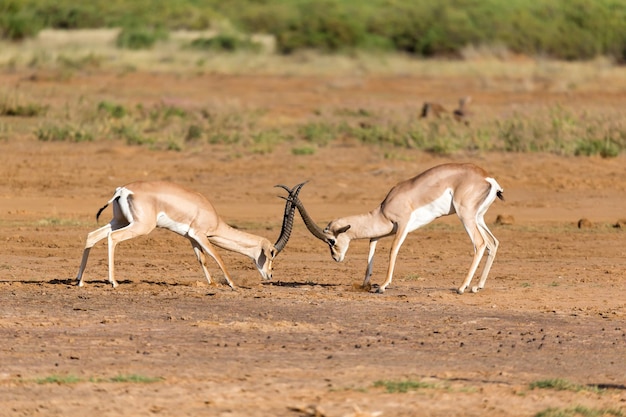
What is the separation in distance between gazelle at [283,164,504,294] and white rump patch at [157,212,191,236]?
1236 millimetres

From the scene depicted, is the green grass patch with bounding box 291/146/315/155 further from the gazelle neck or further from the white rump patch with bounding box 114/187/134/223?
the white rump patch with bounding box 114/187/134/223

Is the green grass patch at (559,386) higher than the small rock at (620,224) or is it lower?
higher

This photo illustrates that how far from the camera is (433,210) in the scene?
13.1 metres

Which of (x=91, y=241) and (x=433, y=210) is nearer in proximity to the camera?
(x=91, y=241)

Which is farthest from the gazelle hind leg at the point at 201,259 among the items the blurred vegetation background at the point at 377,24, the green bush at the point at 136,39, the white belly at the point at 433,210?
the green bush at the point at 136,39

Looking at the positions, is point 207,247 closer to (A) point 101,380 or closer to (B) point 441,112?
(A) point 101,380

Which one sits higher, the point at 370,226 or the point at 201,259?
the point at 370,226

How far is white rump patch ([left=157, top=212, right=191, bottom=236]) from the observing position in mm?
13084

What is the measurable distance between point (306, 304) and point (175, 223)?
77.7 inches

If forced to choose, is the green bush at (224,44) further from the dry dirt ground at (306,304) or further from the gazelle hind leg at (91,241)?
the gazelle hind leg at (91,241)

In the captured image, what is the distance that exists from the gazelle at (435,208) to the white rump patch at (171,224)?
4.05 ft

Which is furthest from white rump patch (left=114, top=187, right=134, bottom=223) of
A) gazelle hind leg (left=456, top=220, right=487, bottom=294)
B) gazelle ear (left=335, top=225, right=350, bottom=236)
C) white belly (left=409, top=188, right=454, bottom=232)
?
gazelle hind leg (left=456, top=220, right=487, bottom=294)

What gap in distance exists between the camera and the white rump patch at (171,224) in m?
13.1

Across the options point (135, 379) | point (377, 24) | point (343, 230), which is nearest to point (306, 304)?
point (343, 230)
